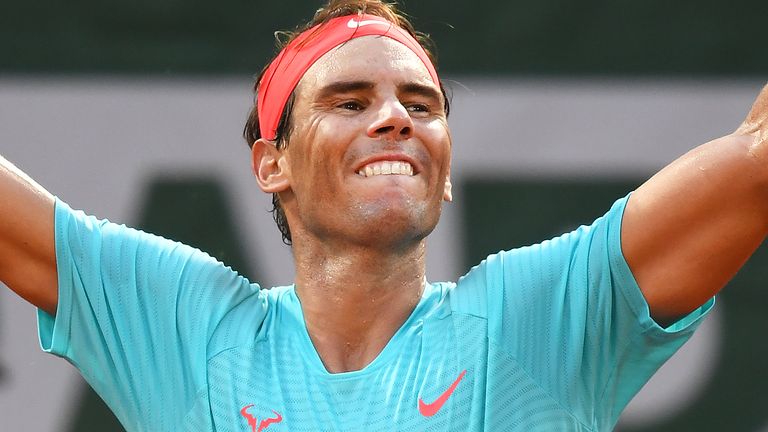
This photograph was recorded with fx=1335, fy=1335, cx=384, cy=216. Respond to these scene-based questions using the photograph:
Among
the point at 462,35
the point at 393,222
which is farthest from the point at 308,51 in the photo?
the point at 462,35

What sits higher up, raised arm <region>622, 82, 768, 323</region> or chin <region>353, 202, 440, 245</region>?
chin <region>353, 202, 440, 245</region>

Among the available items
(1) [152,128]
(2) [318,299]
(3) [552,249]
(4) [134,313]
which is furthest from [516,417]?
(1) [152,128]

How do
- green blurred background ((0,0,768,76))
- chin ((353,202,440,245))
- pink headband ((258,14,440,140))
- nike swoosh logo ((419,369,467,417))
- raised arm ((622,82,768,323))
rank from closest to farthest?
raised arm ((622,82,768,323)), nike swoosh logo ((419,369,467,417)), chin ((353,202,440,245)), pink headband ((258,14,440,140)), green blurred background ((0,0,768,76))

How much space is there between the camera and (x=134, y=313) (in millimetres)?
2789

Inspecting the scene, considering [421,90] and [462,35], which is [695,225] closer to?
[421,90]

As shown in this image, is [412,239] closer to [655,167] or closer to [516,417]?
[516,417]

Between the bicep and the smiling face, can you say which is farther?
the smiling face

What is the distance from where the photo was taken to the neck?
2.88 metres

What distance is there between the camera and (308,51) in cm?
307

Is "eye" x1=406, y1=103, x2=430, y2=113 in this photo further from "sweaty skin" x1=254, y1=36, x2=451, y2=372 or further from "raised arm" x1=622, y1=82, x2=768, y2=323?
"raised arm" x1=622, y1=82, x2=768, y2=323

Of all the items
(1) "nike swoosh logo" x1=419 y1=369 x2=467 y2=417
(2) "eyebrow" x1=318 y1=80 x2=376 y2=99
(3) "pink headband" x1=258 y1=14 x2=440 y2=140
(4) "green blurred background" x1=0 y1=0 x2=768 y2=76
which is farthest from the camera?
(4) "green blurred background" x1=0 y1=0 x2=768 y2=76

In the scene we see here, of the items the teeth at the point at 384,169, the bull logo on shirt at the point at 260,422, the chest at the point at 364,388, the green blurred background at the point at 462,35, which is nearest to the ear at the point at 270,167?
the teeth at the point at 384,169

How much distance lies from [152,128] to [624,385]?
1970 millimetres

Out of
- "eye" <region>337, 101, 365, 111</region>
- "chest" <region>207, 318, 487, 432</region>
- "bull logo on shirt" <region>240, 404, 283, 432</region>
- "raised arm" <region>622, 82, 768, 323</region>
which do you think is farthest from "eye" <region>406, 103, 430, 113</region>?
"bull logo on shirt" <region>240, 404, 283, 432</region>
